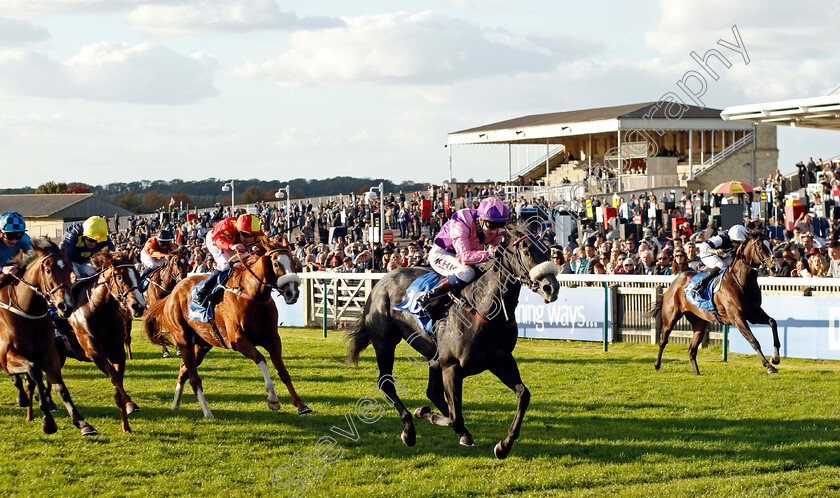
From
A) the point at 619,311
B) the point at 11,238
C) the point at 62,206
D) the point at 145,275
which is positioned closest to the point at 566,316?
the point at 619,311

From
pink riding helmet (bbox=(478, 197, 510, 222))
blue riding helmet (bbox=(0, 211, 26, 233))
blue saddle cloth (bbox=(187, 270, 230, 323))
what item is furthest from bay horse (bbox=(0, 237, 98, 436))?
pink riding helmet (bbox=(478, 197, 510, 222))

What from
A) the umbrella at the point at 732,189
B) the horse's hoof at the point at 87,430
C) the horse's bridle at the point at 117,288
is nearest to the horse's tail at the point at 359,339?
the horse's bridle at the point at 117,288

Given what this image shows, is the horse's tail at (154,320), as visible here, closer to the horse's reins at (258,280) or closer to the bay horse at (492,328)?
the horse's reins at (258,280)

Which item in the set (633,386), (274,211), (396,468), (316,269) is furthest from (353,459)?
(274,211)

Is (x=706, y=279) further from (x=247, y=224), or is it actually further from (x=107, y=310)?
(x=107, y=310)

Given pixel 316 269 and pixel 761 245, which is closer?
pixel 761 245

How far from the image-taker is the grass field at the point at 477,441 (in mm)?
5430

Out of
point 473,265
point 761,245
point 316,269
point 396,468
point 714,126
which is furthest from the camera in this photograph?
point 714,126

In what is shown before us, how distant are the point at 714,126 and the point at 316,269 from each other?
68.0ft

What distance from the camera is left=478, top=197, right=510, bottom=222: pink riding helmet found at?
6078 millimetres

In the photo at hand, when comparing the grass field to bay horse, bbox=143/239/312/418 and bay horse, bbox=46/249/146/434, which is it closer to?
bay horse, bbox=143/239/312/418

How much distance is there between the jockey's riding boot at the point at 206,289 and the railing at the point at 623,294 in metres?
3.62

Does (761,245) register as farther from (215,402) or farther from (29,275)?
(29,275)

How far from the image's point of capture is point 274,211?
33.8 m
